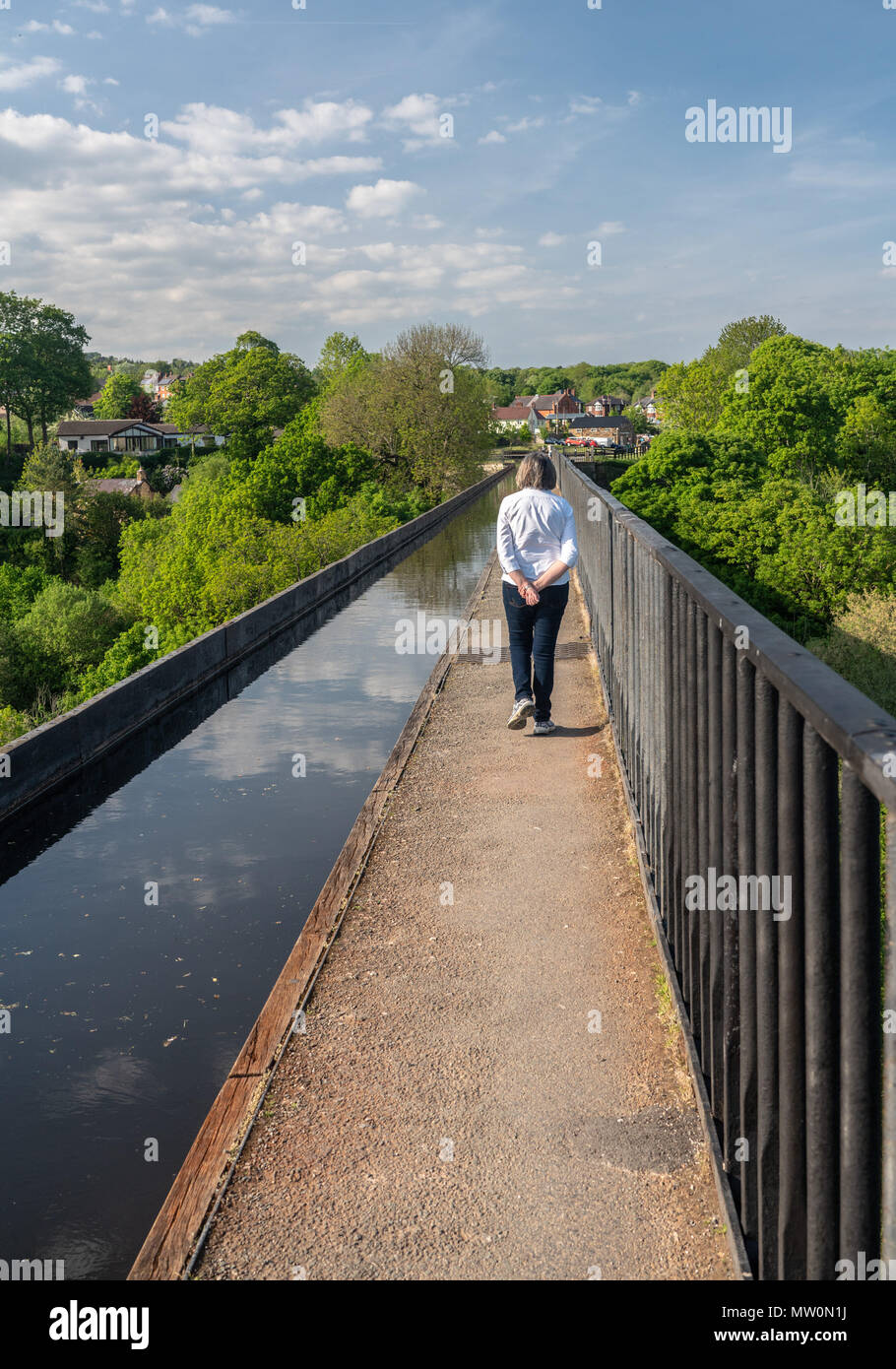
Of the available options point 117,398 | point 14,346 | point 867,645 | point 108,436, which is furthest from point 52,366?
point 867,645

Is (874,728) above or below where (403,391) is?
below

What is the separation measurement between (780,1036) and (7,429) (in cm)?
11224

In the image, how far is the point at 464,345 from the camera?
5988cm

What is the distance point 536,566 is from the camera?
23.9ft

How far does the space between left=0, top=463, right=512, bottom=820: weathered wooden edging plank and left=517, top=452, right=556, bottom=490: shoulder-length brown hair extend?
3.23 m

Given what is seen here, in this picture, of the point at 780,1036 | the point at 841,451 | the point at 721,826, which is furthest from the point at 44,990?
the point at 841,451

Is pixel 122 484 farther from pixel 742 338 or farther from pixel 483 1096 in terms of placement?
pixel 483 1096

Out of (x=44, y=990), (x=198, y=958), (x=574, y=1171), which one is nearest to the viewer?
(x=574, y=1171)

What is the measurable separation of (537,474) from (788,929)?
5.62 metres

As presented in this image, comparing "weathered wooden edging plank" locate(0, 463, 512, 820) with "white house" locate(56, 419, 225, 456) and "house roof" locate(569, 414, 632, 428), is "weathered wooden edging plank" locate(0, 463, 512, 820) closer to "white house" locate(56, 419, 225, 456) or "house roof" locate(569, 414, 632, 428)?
"white house" locate(56, 419, 225, 456)

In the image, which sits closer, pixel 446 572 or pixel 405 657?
pixel 405 657

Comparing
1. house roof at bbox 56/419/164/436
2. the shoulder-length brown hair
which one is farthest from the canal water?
house roof at bbox 56/419/164/436
